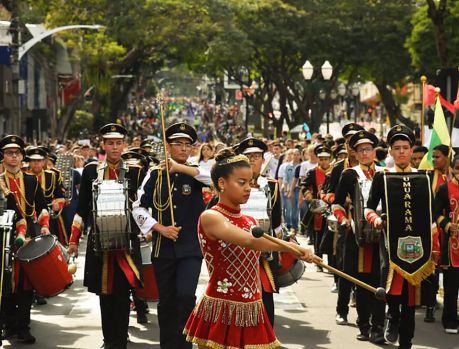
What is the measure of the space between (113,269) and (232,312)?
3.64 metres

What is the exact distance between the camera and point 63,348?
11.6 metres

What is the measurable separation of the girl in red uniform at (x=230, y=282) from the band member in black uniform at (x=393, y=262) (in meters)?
3.14

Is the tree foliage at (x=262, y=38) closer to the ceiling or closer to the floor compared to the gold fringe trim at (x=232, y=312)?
closer to the ceiling

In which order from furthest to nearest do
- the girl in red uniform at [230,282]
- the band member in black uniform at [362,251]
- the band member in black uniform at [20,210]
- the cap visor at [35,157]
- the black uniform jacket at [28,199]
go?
the cap visor at [35,157]
the black uniform jacket at [28,199]
the band member in black uniform at [20,210]
the band member in black uniform at [362,251]
the girl in red uniform at [230,282]

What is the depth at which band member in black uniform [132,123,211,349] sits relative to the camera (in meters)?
10.4

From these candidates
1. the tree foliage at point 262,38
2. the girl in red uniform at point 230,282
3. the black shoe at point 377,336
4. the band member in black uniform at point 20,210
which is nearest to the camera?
the girl in red uniform at point 230,282

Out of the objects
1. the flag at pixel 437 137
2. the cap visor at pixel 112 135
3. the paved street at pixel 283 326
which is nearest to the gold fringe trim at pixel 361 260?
the paved street at pixel 283 326

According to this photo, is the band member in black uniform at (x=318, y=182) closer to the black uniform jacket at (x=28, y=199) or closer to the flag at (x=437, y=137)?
the flag at (x=437, y=137)

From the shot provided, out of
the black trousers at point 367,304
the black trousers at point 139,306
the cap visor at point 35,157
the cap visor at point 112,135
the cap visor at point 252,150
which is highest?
the cap visor at point 112,135

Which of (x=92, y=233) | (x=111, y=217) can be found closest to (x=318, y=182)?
(x=92, y=233)

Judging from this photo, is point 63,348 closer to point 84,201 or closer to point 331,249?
point 84,201

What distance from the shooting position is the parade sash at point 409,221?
1062 cm

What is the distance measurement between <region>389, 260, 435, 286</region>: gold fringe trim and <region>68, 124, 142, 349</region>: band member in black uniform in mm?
2345

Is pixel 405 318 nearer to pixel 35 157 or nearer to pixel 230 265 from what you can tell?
pixel 230 265
